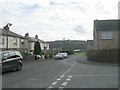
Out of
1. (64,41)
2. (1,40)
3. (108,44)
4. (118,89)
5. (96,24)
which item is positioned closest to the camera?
(118,89)

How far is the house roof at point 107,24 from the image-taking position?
4995cm

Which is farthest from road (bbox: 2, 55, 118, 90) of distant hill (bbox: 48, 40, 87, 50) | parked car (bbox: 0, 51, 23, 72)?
distant hill (bbox: 48, 40, 87, 50)

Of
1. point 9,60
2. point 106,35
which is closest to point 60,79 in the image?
point 9,60

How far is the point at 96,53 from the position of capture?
41.3 metres

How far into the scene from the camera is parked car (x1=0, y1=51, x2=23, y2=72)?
20.0 m

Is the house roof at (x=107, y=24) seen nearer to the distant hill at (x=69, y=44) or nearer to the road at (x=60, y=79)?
the road at (x=60, y=79)

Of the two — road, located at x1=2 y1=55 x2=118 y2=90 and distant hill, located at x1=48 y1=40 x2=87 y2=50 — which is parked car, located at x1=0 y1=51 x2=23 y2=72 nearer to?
road, located at x1=2 y1=55 x2=118 y2=90

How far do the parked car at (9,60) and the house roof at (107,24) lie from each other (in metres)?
30.0

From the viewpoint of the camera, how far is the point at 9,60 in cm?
2083

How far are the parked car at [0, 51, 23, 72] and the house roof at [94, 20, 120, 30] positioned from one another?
30.0 meters

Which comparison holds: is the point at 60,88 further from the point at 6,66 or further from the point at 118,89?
the point at 6,66

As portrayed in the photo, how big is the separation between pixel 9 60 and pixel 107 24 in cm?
3368

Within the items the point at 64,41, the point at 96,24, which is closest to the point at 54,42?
the point at 64,41

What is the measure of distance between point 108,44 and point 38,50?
20817 mm
